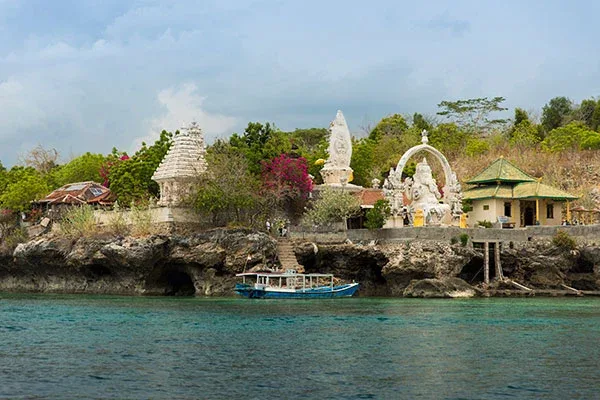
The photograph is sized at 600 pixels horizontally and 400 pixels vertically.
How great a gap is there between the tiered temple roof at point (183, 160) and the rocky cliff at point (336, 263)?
6102mm

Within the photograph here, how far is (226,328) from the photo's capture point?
36.2 m

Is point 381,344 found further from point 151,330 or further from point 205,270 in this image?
point 205,270

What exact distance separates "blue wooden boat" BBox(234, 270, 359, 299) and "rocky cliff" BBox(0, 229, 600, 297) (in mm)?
2100

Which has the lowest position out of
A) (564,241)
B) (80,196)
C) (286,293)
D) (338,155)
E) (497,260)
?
(286,293)

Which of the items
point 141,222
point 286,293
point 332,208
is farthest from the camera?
point 332,208

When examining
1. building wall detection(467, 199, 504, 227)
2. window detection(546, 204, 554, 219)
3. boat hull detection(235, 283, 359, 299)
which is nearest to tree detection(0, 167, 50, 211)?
boat hull detection(235, 283, 359, 299)

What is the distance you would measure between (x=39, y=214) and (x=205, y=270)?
68.6ft

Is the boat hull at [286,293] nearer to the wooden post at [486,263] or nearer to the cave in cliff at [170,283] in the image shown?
the cave in cliff at [170,283]

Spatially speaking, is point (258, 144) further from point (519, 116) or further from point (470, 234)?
point (519, 116)

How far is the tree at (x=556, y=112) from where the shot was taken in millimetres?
107250

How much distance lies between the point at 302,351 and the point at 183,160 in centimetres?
3671

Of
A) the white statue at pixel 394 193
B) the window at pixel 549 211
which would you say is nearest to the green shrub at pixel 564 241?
the window at pixel 549 211

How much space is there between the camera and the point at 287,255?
58.3 m

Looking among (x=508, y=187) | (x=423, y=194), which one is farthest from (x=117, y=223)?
(x=508, y=187)
